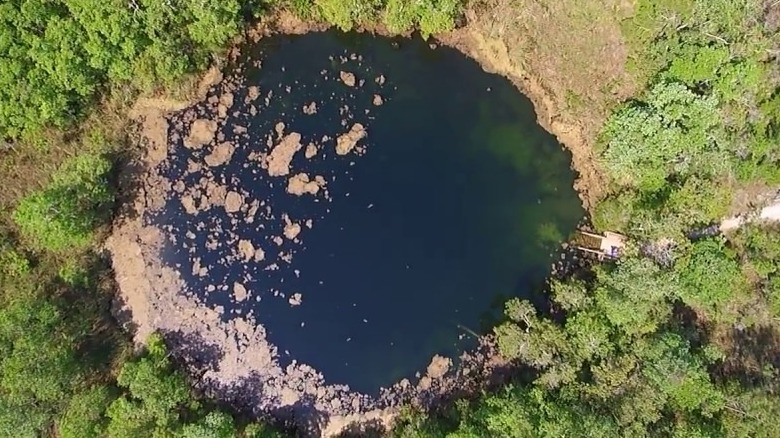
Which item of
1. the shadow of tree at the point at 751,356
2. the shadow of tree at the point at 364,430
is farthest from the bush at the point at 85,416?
the shadow of tree at the point at 751,356

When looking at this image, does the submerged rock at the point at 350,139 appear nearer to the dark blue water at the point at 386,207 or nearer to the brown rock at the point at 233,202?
the dark blue water at the point at 386,207

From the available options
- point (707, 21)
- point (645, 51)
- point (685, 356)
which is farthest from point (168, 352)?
point (707, 21)

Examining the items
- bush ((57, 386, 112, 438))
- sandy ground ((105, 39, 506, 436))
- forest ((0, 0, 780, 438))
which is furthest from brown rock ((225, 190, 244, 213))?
bush ((57, 386, 112, 438))

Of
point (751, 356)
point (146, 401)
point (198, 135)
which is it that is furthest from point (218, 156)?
point (751, 356)

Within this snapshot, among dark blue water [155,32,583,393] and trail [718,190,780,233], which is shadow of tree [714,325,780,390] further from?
dark blue water [155,32,583,393]

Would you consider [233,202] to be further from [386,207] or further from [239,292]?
[386,207]
